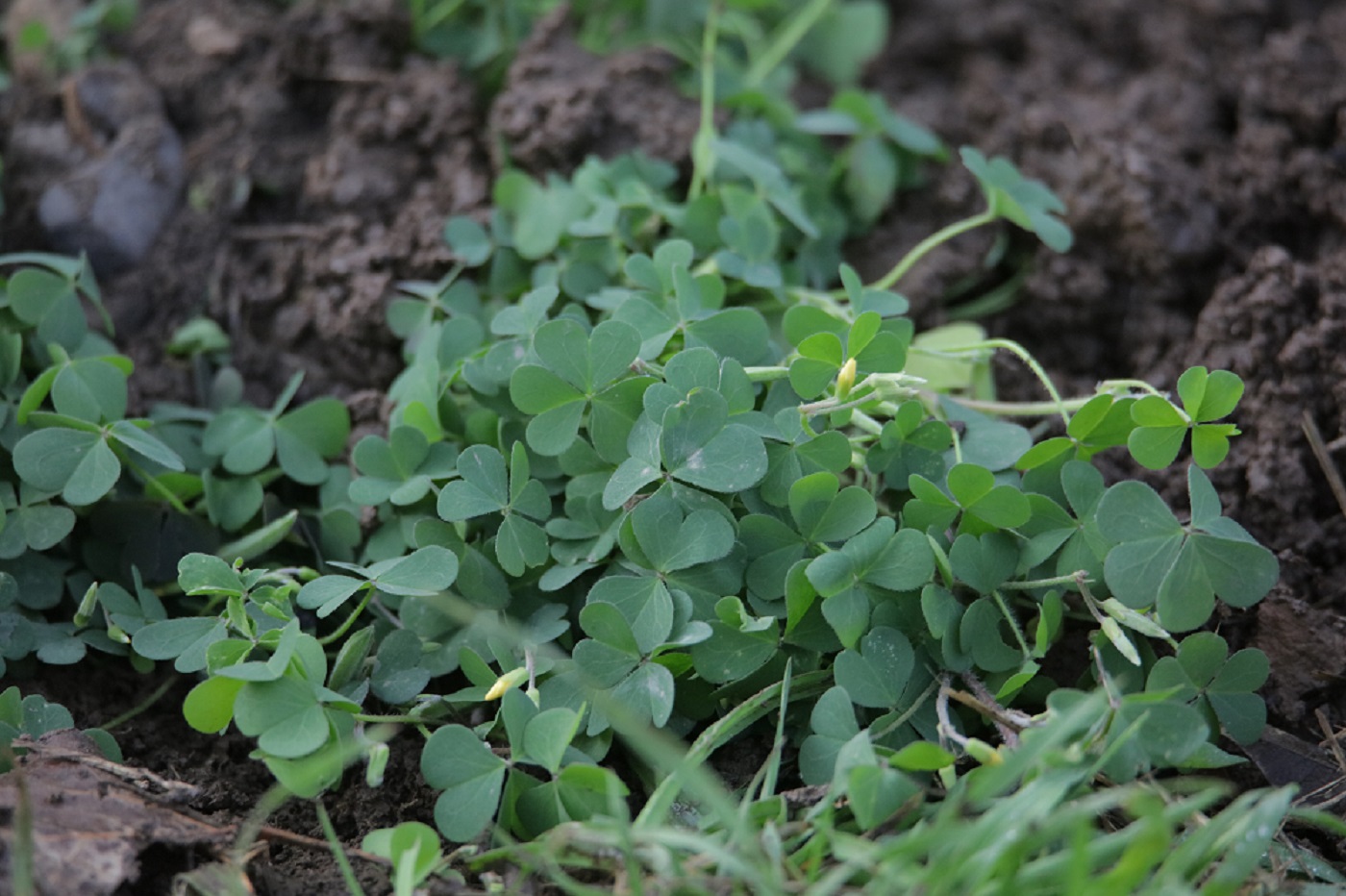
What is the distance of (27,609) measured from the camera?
6.11ft

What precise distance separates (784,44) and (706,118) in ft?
1.84

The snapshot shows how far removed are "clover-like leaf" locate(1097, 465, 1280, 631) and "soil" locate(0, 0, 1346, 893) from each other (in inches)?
16.6

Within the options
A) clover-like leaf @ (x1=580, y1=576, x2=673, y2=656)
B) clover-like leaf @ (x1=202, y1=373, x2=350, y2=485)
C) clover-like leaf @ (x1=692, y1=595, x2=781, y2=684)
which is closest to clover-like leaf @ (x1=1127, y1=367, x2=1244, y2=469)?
clover-like leaf @ (x1=692, y1=595, x2=781, y2=684)

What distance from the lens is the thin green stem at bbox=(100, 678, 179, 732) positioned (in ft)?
5.85

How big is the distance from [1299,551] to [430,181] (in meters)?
2.03

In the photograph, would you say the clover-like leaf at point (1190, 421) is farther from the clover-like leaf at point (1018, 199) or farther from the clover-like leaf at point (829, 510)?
the clover-like leaf at point (1018, 199)

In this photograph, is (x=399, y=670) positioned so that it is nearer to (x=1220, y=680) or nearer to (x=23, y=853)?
(x=23, y=853)

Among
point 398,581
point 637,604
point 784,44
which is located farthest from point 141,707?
point 784,44

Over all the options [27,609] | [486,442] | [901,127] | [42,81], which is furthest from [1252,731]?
[42,81]

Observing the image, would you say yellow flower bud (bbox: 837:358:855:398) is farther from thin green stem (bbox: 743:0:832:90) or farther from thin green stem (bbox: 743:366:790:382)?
thin green stem (bbox: 743:0:832:90)

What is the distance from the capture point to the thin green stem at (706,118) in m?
2.40

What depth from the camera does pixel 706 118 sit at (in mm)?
2482

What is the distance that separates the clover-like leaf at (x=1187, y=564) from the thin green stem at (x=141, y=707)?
1.54m

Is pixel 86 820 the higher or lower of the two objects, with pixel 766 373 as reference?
lower
